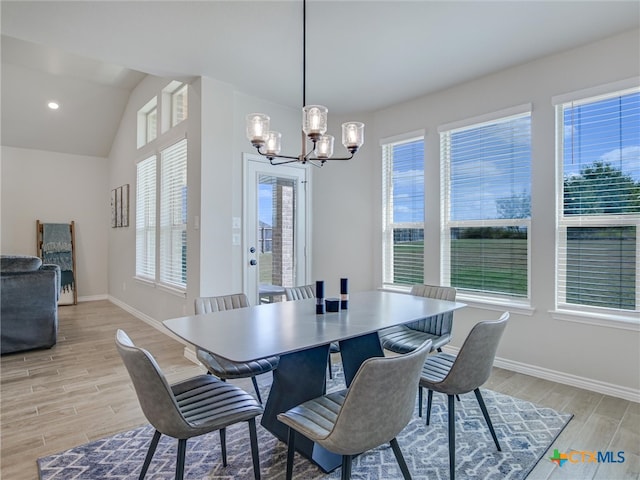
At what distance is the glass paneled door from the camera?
420 centimetres

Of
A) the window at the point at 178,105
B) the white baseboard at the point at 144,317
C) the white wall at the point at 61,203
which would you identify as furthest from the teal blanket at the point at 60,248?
the window at the point at 178,105

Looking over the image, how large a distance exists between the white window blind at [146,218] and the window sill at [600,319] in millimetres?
4934

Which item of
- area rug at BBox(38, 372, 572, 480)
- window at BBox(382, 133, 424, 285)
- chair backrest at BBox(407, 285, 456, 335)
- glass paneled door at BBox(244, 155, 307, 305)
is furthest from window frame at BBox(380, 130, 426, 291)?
area rug at BBox(38, 372, 572, 480)

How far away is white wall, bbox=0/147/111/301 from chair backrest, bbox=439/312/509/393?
724 cm

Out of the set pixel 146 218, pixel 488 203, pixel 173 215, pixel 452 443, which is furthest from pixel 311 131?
pixel 146 218

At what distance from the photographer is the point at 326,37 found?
2850 millimetres

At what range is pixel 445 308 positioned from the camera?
7.99 feet

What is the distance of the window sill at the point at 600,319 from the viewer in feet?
9.15

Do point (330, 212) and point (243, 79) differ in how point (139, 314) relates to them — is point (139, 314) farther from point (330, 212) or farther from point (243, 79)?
point (243, 79)

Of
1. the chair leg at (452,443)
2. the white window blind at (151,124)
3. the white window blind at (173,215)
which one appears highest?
the white window blind at (151,124)

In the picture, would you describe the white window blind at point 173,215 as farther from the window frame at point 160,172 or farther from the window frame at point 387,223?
the window frame at point 387,223

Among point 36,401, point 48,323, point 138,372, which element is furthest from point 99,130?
point 138,372

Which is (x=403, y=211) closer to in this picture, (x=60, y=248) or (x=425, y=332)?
(x=425, y=332)

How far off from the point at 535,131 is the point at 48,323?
540cm
